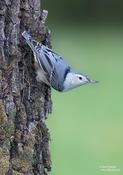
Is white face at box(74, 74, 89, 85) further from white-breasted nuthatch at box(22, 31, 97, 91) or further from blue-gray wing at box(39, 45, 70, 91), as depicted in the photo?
blue-gray wing at box(39, 45, 70, 91)

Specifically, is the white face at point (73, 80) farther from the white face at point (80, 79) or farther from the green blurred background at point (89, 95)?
the green blurred background at point (89, 95)

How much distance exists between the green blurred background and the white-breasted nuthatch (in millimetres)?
1169

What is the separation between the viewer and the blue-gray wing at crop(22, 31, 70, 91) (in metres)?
2.93

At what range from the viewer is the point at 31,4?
2.89 m

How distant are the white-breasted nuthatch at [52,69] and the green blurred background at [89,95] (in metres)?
1.17

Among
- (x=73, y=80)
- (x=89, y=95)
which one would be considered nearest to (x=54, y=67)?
(x=73, y=80)

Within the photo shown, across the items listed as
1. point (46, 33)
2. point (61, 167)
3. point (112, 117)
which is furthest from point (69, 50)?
point (46, 33)

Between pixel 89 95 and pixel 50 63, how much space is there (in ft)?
6.69

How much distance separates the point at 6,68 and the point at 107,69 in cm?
252

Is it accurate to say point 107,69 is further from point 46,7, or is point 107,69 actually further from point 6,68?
point 6,68

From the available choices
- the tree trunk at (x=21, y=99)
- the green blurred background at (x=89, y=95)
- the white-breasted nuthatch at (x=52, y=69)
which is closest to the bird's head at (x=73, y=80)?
the white-breasted nuthatch at (x=52, y=69)

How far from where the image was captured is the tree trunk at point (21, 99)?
9.06ft

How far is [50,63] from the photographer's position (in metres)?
3.07

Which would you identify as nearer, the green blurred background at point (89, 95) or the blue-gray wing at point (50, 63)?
the blue-gray wing at point (50, 63)
